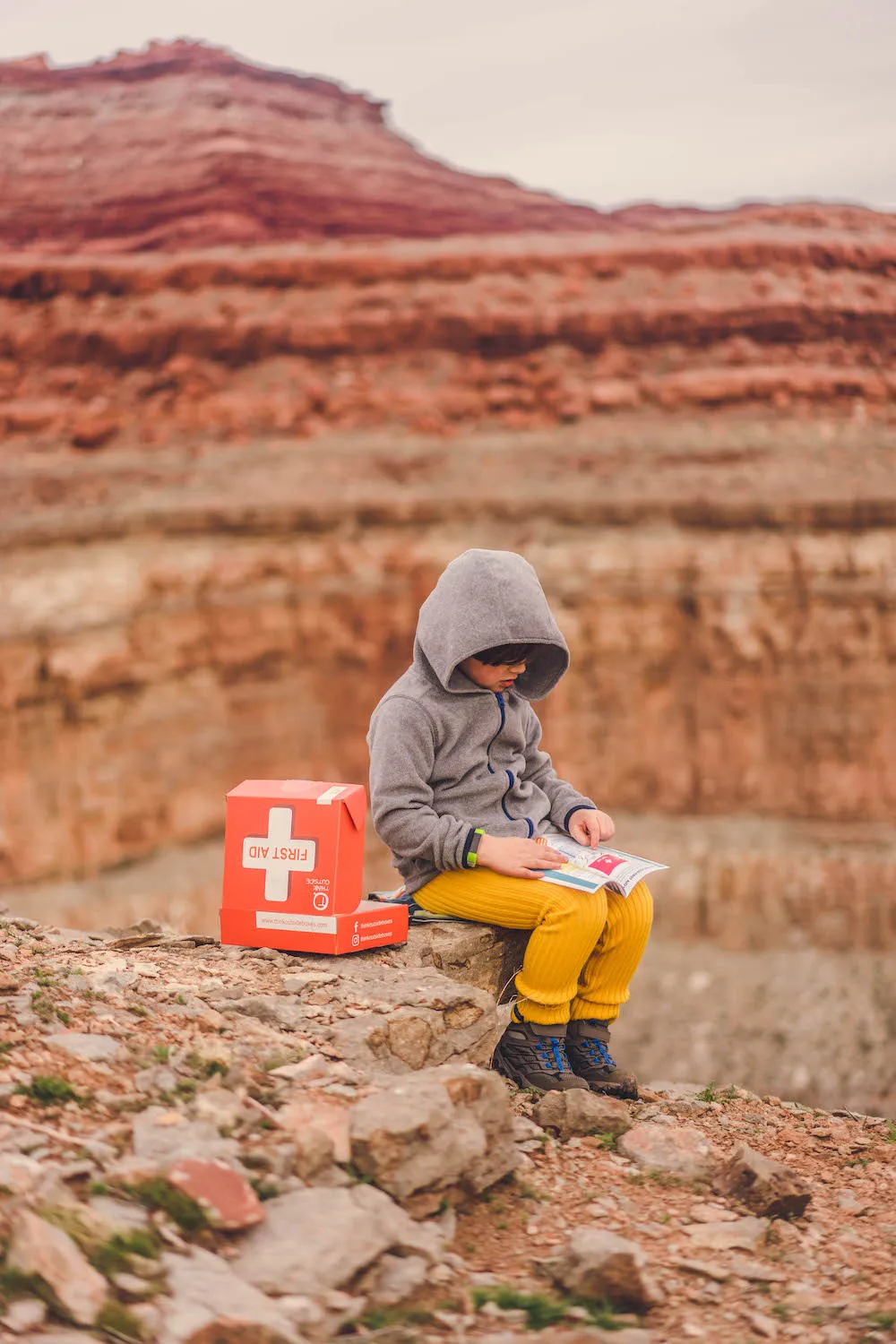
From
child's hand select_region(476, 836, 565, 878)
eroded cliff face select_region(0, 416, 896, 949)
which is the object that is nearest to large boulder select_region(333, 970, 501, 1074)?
child's hand select_region(476, 836, 565, 878)

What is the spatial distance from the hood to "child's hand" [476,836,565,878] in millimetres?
440

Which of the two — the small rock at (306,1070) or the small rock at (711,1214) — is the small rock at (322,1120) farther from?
the small rock at (711,1214)

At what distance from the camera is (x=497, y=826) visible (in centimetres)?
342

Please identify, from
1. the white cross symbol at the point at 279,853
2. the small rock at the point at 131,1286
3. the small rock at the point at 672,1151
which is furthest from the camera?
the white cross symbol at the point at 279,853

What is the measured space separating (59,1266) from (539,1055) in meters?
1.73

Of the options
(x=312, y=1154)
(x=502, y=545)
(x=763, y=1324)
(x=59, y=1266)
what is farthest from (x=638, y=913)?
(x=502, y=545)

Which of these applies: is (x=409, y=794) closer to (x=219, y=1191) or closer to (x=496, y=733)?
(x=496, y=733)

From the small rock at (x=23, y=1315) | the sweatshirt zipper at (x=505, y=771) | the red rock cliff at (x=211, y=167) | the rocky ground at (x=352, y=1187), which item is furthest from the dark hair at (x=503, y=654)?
the red rock cliff at (x=211, y=167)

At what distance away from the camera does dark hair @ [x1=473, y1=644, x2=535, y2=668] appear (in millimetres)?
3322

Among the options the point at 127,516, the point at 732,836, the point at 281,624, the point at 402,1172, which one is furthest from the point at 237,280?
the point at 402,1172

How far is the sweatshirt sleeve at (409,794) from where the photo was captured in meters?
3.22

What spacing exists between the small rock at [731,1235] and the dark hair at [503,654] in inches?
58.8

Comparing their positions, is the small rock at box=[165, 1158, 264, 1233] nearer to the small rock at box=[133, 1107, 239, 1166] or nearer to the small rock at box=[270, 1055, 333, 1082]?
the small rock at box=[133, 1107, 239, 1166]

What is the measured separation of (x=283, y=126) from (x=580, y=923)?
1259 cm
